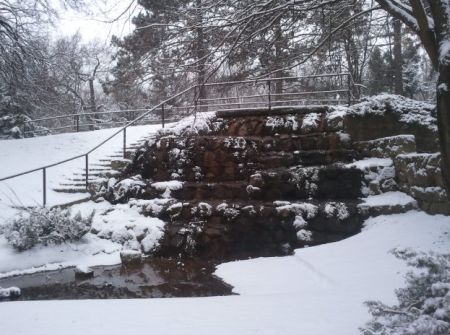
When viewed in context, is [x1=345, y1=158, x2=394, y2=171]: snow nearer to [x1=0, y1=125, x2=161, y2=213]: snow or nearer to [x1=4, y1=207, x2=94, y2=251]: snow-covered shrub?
[x1=4, y1=207, x2=94, y2=251]: snow-covered shrub

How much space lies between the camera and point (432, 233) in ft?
23.2

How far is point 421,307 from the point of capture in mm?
3463

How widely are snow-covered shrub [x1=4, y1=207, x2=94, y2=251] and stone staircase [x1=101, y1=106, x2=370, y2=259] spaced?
1.56m

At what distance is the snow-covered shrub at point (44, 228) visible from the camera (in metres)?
8.30

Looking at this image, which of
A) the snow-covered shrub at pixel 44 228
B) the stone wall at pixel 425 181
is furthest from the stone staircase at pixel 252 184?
the snow-covered shrub at pixel 44 228

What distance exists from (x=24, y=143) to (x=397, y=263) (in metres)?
13.4

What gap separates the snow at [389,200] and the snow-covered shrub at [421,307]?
16.3 feet

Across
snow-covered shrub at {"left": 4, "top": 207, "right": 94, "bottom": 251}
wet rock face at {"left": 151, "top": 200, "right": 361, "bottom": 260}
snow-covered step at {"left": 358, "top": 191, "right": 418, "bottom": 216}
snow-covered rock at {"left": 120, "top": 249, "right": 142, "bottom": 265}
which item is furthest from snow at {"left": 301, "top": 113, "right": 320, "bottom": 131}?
snow-covered shrub at {"left": 4, "top": 207, "right": 94, "bottom": 251}

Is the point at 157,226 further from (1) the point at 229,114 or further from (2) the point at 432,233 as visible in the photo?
Result: (2) the point at 432,233

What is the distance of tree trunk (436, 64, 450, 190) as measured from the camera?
3.60m

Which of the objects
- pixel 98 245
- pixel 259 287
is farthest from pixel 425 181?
pixel 98 245

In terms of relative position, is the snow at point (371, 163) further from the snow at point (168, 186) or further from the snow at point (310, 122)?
the snow at point (168, 186)

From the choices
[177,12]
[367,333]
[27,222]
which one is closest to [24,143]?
[27,222]

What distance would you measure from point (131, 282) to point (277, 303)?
313cm
